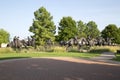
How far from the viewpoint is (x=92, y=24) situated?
92.6 m

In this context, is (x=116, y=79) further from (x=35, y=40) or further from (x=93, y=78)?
(x=35, y=40)

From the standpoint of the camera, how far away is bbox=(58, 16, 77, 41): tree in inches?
2457

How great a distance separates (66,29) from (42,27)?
469 inches

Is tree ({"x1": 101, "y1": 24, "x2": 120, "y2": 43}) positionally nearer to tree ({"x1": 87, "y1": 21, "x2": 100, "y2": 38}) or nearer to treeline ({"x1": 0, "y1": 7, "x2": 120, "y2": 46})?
treeline ({"x1": 0, "y1": 7, "x2": 120, "y2": 46})

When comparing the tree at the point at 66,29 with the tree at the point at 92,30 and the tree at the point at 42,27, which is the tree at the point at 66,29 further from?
the tree at the point at 92,30

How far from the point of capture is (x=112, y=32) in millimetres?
86812

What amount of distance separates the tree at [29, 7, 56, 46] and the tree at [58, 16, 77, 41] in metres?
7.83

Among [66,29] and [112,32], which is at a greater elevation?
[112,32]

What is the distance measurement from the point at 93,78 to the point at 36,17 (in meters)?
43.8

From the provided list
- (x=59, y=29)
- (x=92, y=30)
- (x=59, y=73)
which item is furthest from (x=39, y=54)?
(x=92, y=30)

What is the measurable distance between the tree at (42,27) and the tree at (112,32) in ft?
118

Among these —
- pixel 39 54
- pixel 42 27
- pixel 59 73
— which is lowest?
pixel 59 73

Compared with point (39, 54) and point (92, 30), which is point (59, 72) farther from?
point (92, 30)

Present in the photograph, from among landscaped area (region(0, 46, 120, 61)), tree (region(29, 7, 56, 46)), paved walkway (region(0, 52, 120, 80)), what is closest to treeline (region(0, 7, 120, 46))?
tree (region(29, 7, 56, 46))
